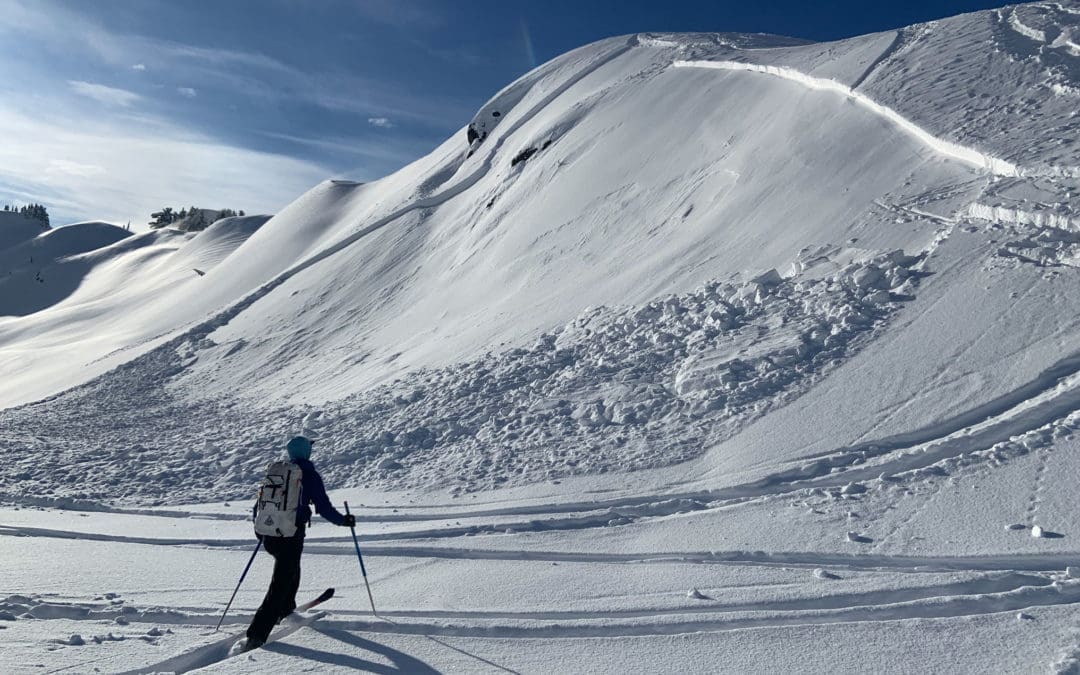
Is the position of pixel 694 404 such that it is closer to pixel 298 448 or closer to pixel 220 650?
pixel 298 448

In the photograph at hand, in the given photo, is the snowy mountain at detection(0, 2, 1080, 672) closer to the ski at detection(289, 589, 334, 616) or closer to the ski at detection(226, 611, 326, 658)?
the ski at detection(226, 611, 326, 658)

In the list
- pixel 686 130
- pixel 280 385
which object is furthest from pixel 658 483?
pixel 686 130

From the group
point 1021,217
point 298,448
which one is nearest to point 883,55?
point 1021,217

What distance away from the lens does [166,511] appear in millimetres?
9352

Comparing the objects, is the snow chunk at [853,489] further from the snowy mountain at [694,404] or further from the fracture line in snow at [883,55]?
the fracture line in snow at [883,55]

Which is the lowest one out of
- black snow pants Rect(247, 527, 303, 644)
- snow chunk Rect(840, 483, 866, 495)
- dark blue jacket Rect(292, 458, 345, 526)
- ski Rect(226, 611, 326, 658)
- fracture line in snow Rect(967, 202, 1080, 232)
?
ski Rect(226, 611, 326, 658)

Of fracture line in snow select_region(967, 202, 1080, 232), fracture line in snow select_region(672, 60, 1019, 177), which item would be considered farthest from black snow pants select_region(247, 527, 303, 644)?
fracture line in snow select_region(672, 60, 1019, 177)

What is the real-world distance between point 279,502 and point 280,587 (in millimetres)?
573

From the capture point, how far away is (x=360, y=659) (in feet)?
15.0

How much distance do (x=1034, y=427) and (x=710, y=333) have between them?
4369mm

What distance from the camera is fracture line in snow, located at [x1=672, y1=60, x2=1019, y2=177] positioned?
12.0 metres

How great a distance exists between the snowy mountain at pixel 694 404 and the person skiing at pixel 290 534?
0.42 metres

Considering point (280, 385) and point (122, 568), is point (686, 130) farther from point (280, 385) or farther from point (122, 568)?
point (122, 568)

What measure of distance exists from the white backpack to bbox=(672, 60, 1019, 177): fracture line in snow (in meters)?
11.6
